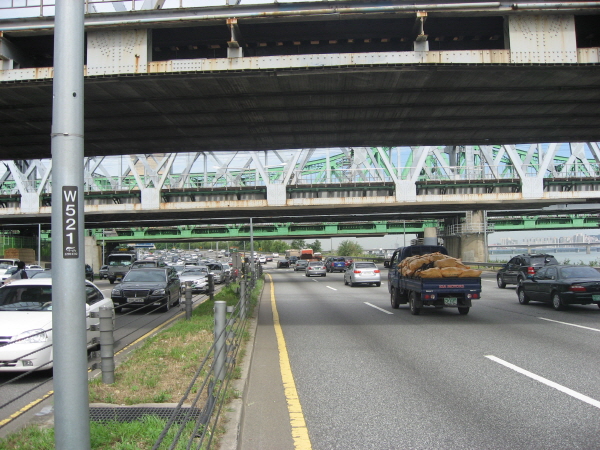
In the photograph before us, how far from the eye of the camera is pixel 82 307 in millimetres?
3572

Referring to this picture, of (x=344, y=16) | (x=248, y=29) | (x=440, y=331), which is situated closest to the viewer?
(x=344, y=16)

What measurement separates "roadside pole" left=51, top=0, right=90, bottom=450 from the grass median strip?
4.31 feet

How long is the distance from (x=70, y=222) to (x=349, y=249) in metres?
117

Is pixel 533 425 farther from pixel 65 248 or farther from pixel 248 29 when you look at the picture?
pixel 248 29

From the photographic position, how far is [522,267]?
2808cm

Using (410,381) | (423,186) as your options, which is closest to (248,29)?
(410,381)

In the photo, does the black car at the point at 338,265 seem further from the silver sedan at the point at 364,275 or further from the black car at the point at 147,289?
the black car at the point at 147,289

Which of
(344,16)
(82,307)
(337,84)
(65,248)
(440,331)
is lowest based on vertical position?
(440,331)

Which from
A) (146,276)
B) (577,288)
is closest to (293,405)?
(577,288)

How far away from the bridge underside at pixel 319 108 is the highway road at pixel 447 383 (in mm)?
5865

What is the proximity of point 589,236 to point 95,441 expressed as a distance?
285ft

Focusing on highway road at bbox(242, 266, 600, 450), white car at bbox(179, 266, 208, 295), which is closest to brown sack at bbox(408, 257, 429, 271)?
highway road at bbox(242, 266, 600, 450)

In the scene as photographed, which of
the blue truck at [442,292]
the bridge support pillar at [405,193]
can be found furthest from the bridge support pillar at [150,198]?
the blue truck at [442,292]

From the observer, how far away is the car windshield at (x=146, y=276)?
20.1 m
